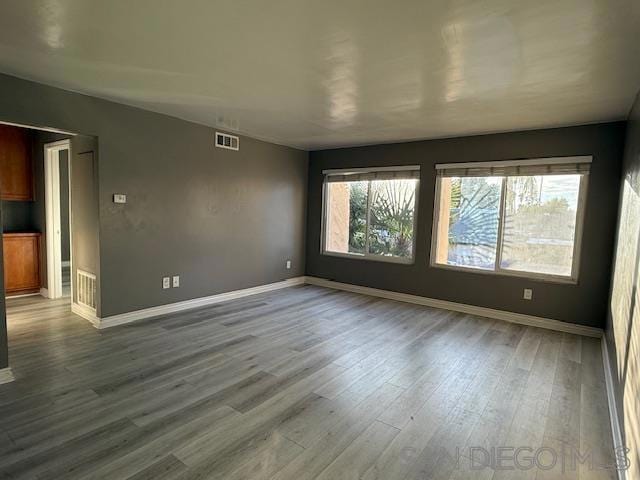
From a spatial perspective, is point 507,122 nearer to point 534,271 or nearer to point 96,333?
point 534,271

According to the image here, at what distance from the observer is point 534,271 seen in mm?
4344

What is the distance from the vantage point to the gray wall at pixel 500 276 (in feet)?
12.7

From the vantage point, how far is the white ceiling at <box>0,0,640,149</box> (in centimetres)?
189

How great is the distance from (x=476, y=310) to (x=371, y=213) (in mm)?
2194

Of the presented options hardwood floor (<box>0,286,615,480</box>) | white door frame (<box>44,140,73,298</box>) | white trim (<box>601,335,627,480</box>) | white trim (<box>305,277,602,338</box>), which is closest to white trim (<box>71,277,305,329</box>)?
hardwood floor (<box>0,286,615,480</box>)

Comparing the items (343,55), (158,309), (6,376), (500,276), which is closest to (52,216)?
(158,309)

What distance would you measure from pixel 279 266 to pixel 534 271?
3.76 metres

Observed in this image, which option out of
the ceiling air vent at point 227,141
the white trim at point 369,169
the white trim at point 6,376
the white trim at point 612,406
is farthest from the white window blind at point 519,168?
the white trim at point 6,376

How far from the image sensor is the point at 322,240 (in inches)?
246

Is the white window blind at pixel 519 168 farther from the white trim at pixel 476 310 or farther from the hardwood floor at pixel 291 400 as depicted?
the hardwood floor at pixel 291 400

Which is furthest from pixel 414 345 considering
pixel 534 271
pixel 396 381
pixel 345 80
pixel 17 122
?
pixel 17 122

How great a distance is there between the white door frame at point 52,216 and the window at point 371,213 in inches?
158

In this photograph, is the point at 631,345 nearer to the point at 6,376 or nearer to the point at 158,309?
the point at 6,376

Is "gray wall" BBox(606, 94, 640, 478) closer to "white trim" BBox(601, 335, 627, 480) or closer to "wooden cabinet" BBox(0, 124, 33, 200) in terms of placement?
"white trim" BBox(601, 335, 627, 480)
